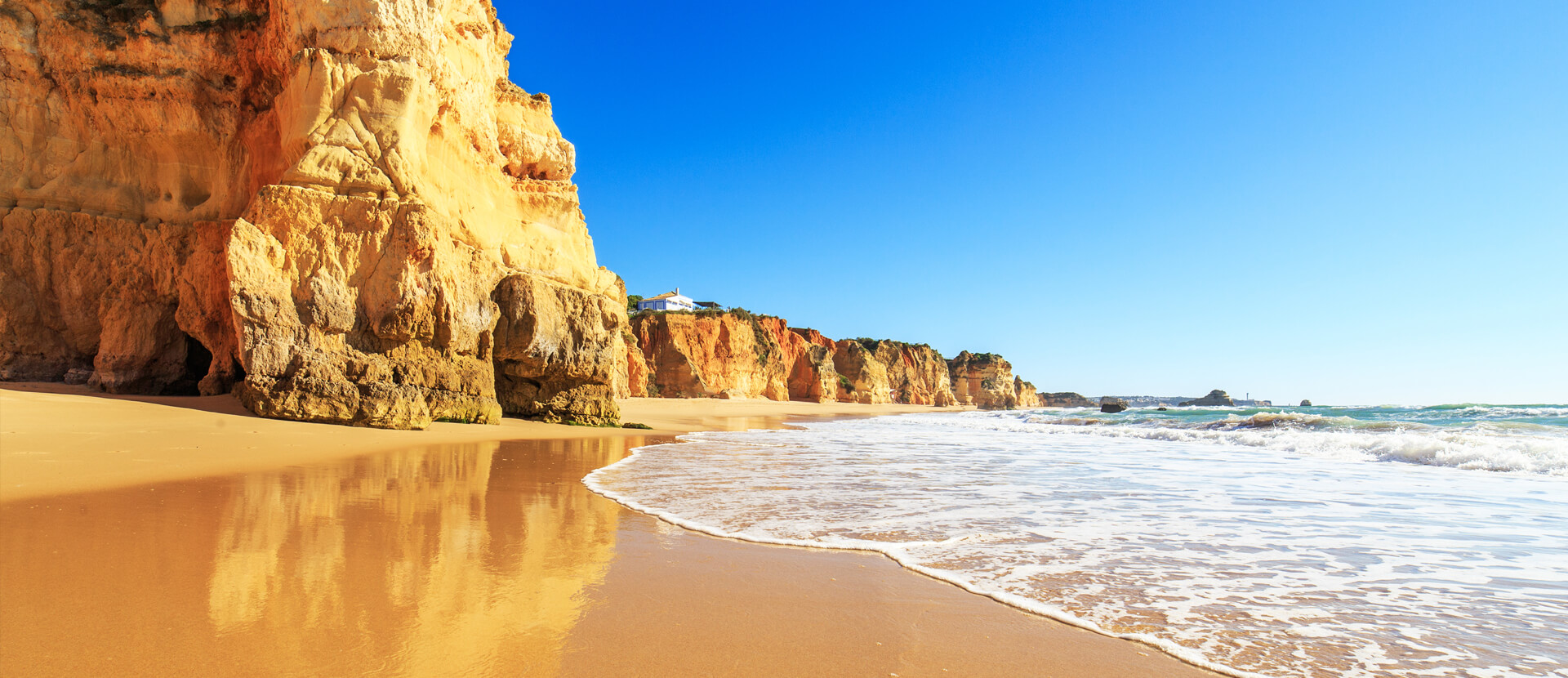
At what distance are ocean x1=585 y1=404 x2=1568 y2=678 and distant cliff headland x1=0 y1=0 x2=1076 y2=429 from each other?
5244mm

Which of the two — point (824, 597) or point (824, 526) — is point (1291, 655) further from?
point (824, 526)

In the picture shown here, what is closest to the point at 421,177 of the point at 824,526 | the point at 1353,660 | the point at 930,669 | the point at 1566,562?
the point at 824,526

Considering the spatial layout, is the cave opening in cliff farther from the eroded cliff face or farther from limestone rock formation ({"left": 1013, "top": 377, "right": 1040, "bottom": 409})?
limestone rock formation ({"left": 1013, "top": 377, "right": 1040, "bottom": 409})

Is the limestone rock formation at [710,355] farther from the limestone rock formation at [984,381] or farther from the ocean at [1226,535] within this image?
the limestone rock formation at [984,381]

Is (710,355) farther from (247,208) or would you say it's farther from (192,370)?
(247,208)

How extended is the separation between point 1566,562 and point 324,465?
393 inches

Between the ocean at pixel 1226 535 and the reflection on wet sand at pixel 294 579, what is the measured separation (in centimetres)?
143

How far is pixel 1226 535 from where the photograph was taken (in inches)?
188

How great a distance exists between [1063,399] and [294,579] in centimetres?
12819

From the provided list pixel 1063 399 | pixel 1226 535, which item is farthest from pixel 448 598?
pixel 1063 399

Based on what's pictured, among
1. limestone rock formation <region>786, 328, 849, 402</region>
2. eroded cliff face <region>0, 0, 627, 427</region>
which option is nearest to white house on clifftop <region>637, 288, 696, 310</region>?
limestone rock formation <region>786, 328, 849, 402</region>

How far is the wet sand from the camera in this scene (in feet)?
7.57

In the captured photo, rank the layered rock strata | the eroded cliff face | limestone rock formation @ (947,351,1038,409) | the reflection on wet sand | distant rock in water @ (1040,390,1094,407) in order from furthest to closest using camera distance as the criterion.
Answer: distant rock in water @ (1040,390,1094,407) → limestone rock formation @ (947,351,1038,409) → the layered rock strata → the eroded cliff face → the reflection on wet sand

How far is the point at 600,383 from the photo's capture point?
16.5 meters
